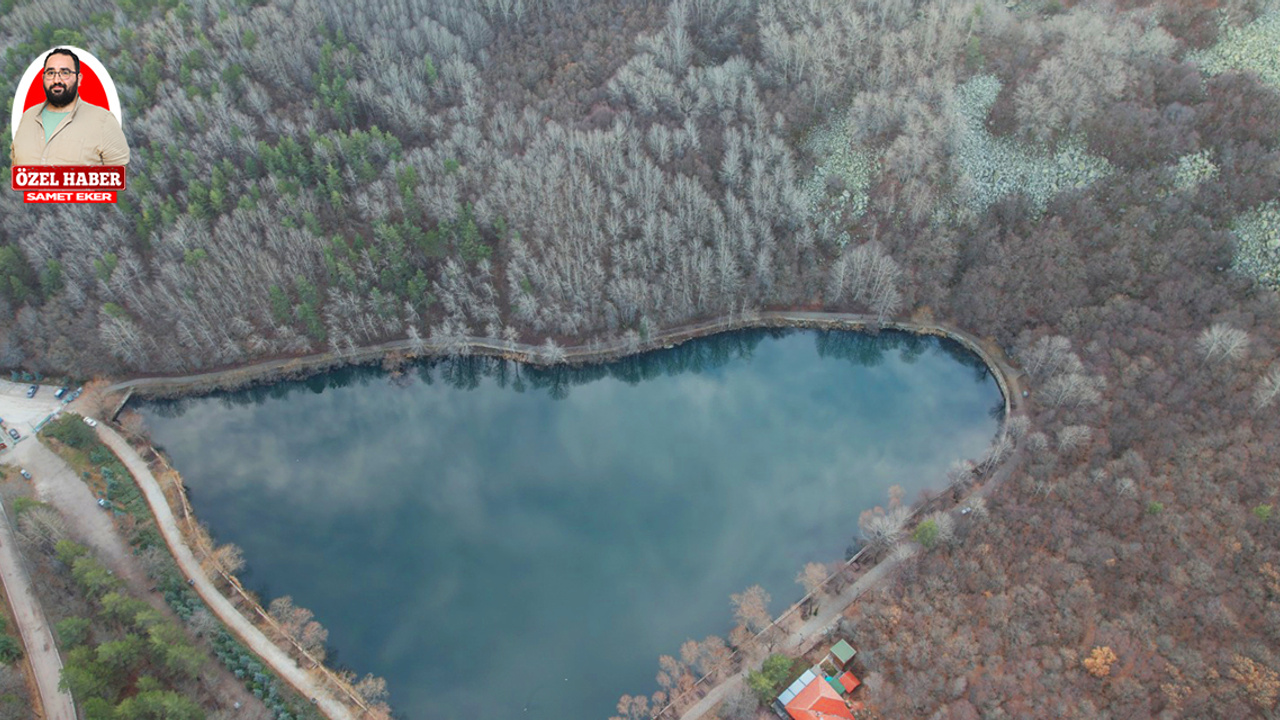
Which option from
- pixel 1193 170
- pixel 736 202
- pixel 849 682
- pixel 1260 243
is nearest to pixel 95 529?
pixel 849 682

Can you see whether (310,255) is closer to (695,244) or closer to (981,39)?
(695,244)

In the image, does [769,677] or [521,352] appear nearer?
[769,677]

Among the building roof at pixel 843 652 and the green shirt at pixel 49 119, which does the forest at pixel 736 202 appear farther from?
the green shirt at pixel 49 119

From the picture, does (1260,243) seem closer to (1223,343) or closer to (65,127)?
(1223,343)

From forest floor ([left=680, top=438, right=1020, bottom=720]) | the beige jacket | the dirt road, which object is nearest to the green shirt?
the beige jacket

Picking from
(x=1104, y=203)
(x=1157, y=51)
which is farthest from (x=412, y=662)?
(x=1157, y=51)

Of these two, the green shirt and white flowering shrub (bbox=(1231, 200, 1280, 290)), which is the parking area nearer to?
the green shirt
